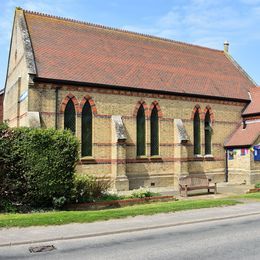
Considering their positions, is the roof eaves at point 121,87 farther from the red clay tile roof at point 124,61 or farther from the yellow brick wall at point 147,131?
the yellow brick wall at point 147,131

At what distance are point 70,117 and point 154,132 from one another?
621 cm

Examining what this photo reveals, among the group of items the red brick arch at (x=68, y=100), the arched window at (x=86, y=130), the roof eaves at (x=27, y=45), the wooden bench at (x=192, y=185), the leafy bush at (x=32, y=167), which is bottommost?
the wooden bench at (x=192, y=185)

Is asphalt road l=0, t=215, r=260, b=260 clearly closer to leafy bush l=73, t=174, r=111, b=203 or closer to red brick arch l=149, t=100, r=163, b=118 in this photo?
leafy bush l=73, t=174, r=111, b=203

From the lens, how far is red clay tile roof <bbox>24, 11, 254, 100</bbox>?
21.8 meters

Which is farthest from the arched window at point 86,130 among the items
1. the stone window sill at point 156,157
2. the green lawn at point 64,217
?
the green lawn at point 64,217

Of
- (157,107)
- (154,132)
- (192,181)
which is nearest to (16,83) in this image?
(157,107)

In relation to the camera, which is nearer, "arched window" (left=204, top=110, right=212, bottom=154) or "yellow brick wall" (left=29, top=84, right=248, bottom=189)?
"yellow brick wall" (left=29, top=84, right=248, bottom=189)

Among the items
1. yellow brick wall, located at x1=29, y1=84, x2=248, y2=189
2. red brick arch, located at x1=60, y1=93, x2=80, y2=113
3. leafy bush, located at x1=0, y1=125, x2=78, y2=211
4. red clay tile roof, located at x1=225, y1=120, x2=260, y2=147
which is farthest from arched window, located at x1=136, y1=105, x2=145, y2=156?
leafy bush, located at x1=0, y1=125, x2=78, y2=211

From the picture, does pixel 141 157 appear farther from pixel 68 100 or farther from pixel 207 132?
pixel 207 132

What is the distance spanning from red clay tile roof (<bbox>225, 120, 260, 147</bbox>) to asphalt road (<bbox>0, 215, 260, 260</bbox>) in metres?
15.1

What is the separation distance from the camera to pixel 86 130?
21.2 m

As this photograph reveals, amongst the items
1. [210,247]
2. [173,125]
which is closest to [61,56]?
[173,125]

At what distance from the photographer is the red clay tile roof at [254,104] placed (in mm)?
27109

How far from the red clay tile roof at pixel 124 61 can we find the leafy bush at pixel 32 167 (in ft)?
21.9
